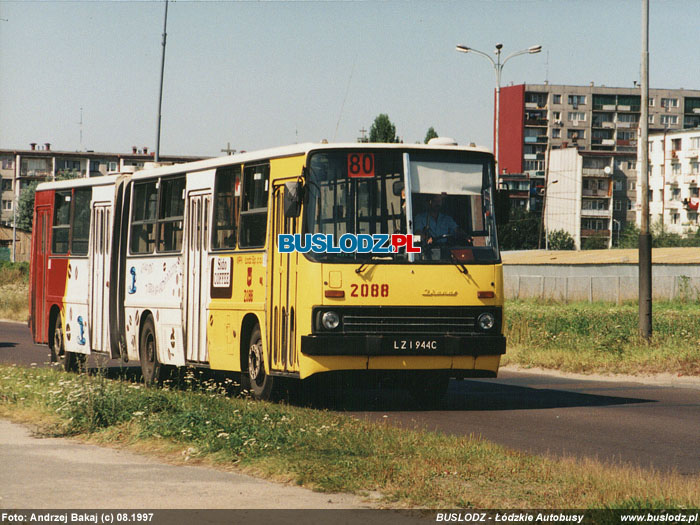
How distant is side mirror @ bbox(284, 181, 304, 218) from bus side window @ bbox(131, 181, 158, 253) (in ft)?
16.6

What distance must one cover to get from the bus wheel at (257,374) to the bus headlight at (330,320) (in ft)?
4.70

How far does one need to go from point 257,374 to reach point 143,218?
4.77 m

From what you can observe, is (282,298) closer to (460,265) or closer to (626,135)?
(460,265)

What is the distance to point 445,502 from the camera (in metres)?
8.28

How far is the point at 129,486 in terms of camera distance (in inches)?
356

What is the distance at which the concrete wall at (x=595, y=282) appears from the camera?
182 feet

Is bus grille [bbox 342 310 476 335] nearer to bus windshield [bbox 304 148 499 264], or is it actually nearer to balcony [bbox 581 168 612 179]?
bus windshield [bbox 304 148 499 264]

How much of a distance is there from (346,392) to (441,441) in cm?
750

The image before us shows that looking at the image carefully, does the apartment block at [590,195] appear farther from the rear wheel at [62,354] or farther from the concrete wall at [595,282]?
the rear wheel at [62,354]

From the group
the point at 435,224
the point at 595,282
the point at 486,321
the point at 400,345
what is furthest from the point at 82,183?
the point at 595,282

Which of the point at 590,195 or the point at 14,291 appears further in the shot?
the point at 590,195

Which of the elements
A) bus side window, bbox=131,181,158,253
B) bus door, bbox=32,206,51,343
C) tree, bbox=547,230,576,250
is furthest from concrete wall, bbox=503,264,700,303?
tree, bbox=547,230,576,250

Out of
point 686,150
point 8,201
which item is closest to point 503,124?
point 686,150

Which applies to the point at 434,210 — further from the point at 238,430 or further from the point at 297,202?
the point at 238,430
